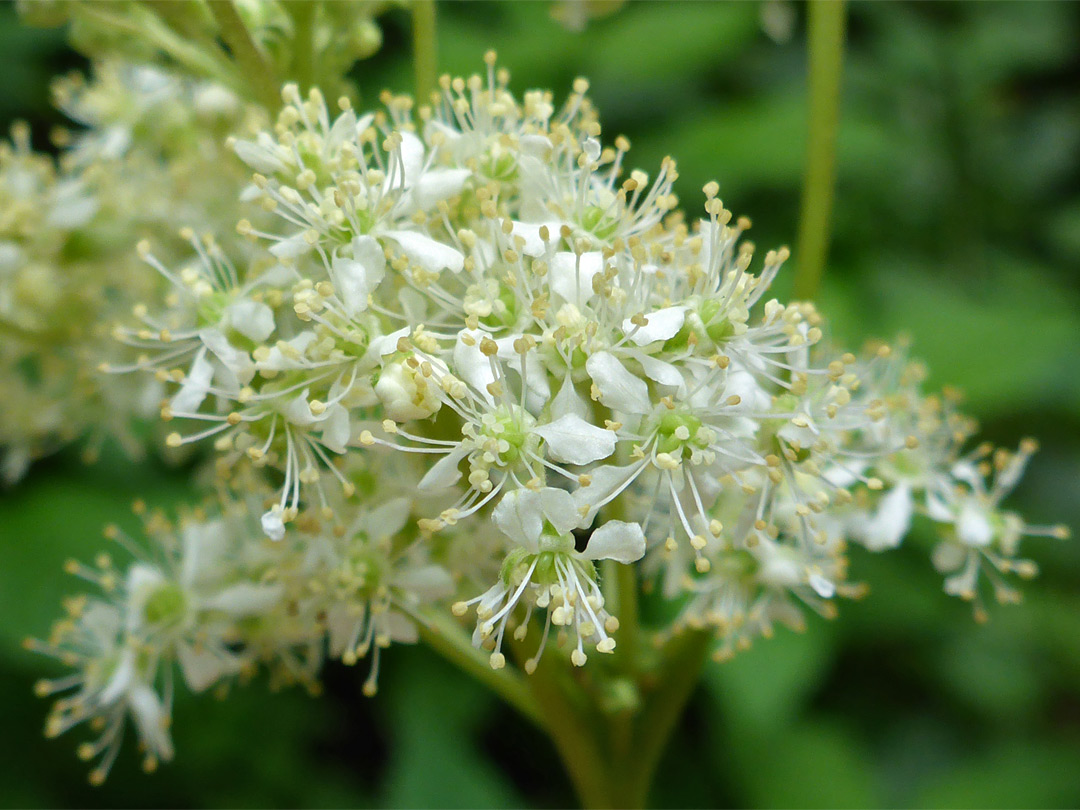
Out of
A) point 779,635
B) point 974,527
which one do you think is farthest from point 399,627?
point 779,635

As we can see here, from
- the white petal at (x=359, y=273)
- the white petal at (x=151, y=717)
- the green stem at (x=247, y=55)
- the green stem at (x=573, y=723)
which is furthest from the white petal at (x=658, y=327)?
the white petal at (x=151, y=717)

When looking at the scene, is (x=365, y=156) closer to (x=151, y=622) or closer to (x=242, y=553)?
(x=242, y=553)

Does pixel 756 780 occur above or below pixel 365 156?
below

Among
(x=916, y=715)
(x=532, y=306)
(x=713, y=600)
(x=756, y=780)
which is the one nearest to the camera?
(x=532, y=306)

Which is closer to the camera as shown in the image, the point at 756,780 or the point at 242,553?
the point at 242,553

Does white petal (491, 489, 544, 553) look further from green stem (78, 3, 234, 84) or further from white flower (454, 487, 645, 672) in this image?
green stem (78, 3, 234, 84)

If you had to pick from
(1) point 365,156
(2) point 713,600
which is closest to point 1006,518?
(2) point 713,600

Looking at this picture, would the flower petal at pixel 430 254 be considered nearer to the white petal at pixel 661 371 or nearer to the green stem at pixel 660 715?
the white petal at pixel 661 371
